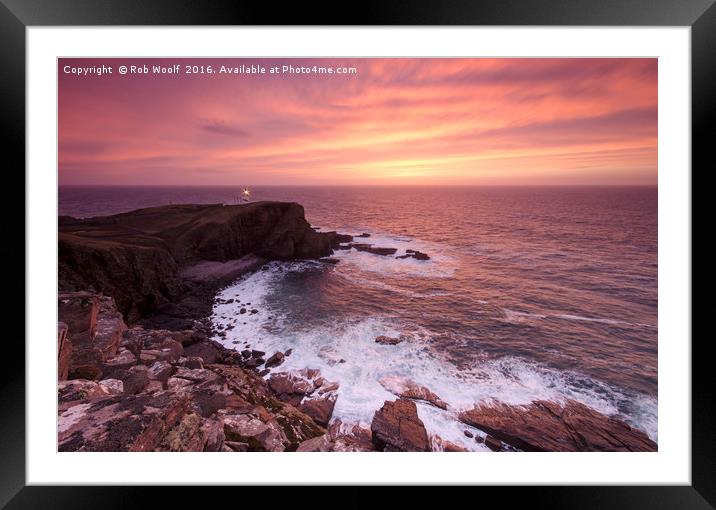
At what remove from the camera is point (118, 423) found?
13.6 ft

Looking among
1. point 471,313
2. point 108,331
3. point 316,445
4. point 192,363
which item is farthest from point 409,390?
point 108,331

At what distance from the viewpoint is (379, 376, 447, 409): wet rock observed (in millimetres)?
7317

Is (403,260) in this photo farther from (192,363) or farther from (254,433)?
(254,433)

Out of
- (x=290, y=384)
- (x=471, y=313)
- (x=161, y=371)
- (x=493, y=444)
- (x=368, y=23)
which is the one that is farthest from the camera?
(x=471, y=313)

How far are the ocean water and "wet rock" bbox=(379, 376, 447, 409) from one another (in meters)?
0.20

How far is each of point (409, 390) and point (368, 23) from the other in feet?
24.6

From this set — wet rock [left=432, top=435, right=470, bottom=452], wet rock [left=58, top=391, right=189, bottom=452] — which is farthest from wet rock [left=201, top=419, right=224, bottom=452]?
wet rock [left=432, top=435, right=470, bottom=452]

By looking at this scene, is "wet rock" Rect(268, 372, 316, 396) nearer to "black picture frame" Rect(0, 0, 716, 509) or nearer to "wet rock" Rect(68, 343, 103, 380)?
"wet rock" Rect(68, 343, 103, 380)

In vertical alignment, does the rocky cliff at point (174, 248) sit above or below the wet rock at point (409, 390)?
above

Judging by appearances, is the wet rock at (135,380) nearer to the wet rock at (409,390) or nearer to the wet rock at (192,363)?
the wet rock at (192,363)

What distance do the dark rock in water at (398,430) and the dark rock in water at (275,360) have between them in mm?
3754

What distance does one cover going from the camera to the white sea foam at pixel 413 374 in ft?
23.4

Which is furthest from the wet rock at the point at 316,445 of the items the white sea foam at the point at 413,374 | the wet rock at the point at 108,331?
the wet rock at the point at 108,331

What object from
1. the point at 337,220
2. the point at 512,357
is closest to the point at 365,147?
the point at 512,357
